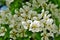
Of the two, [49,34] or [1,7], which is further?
[1,7]

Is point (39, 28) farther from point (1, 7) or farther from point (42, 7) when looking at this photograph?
point (1, 7)

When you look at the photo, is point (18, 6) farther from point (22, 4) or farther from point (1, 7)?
point (1, 7)

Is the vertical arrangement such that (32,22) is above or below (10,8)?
below

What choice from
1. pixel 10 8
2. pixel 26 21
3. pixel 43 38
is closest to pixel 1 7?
pixel 10 8

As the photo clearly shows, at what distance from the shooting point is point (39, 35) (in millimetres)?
1012

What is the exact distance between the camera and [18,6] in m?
1.09

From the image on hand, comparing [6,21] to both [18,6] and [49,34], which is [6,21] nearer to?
[18,6]

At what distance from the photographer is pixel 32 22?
99cm

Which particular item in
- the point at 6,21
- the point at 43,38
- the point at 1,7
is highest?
the point at 1,7

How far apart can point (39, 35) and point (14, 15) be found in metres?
0.17

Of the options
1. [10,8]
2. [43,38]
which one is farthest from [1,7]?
[43,38]

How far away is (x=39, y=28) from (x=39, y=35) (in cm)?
4

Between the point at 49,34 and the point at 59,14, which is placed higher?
the point at 59,14

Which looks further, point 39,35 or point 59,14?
point 59,14
